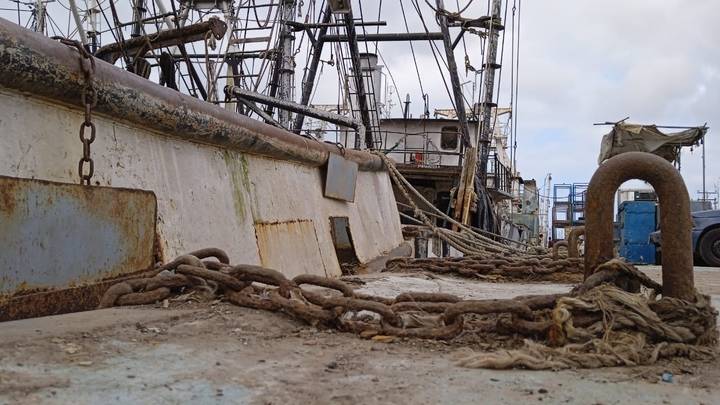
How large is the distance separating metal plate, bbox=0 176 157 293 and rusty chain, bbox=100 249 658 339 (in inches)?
7.4

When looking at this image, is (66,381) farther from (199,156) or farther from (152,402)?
(199,156)

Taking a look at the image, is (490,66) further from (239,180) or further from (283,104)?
(239,180)

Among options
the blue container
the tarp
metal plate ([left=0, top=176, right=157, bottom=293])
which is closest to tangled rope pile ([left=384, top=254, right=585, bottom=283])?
metal plate ([left=0, top=176, right=157, bottom=293])

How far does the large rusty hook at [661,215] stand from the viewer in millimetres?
2172

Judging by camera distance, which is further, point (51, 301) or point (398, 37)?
point (398, 37)

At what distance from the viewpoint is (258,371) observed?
1.63 metres

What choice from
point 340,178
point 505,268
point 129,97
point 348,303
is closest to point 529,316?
point 348,303

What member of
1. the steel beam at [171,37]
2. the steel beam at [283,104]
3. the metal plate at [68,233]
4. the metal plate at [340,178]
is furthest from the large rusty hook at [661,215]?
the steel beam at [283,104]

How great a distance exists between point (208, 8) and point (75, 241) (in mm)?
11510

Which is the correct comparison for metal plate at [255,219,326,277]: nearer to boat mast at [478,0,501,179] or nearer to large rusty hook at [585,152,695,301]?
large rusty hook at [585,152,695,301]

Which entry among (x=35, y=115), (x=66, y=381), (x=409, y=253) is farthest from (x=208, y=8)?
(x=66, y=381)

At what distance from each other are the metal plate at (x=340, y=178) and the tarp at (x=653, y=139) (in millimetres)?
11883

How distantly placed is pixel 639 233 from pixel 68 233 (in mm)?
13662

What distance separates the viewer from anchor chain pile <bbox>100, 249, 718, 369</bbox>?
1.84 meters
